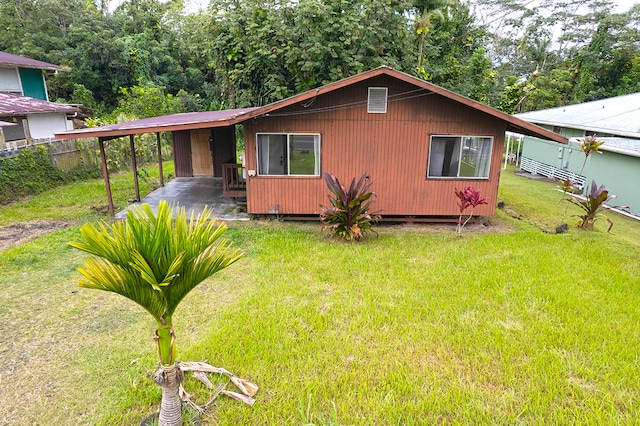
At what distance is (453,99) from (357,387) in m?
6.30

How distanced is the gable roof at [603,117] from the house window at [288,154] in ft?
32.8

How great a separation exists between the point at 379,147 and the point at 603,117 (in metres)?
11.3

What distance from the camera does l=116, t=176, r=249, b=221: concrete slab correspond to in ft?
30.1

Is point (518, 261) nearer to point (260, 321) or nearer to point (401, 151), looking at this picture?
point (401, 151)

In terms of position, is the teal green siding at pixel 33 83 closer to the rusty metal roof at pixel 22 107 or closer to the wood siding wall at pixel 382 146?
the rusty metal roof at pixel 22 107

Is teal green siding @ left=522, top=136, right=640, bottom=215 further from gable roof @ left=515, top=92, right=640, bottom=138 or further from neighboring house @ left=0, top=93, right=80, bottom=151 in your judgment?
neighboring house @ left=0, top=93, right=80, bottom=151

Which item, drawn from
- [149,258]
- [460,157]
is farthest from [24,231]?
[460,157]

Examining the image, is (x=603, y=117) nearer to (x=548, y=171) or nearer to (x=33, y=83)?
(x=548, y=171)

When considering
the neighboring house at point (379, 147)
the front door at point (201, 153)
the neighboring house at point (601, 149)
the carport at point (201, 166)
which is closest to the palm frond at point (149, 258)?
the neighboring house at point (379, 147)

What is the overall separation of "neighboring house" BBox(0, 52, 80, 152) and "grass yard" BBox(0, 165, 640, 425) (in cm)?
A: 1021

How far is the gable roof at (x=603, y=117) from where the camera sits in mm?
12466

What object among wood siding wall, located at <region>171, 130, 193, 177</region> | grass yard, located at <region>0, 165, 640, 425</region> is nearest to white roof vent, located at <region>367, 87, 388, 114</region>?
grass yard, located at <region>0, 165, 640, 425</region>

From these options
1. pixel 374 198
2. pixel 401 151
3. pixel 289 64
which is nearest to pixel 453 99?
pixel 401 151

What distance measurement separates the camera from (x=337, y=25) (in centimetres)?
1459
